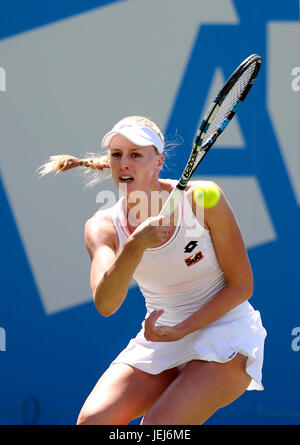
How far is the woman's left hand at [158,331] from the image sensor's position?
250cm

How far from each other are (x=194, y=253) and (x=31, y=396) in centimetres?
182

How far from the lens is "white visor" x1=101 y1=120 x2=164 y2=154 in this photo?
Result: 2.66 meters

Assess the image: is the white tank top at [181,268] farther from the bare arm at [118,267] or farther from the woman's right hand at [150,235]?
the woman's right hand at [150,235]

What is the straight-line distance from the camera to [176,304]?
2.81 meters

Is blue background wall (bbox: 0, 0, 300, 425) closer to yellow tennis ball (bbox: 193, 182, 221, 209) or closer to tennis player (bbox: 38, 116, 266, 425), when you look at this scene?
tennis player (bbox: 38, 116, 266, 425)

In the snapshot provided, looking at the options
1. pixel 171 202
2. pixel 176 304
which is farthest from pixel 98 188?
pixel 171 202

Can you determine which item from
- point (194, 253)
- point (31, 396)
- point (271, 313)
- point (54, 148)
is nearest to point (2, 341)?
point (31, 396)

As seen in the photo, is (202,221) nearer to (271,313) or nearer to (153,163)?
(153,163)

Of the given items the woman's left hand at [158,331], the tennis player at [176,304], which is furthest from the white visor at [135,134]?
the woman's left hand at [158,331]

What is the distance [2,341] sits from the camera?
4.09 meters

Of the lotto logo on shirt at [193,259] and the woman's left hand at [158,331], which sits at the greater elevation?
the lotto logo on shirt at [193,259]

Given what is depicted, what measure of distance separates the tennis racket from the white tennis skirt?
0.48 meters

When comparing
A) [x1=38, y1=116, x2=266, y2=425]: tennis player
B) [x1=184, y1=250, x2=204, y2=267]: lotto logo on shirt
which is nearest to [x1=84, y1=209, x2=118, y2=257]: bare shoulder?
[x1=38, y1=116, x2=266, y2=425]: tennis player

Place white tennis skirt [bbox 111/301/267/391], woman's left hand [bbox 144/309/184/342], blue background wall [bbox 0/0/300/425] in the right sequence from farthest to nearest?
blue background wall [bbox 0/0/300/425]
white tennis skirt [bbox 111/301/267/391]
woman's left hand [bbox 144/309/184/342]
